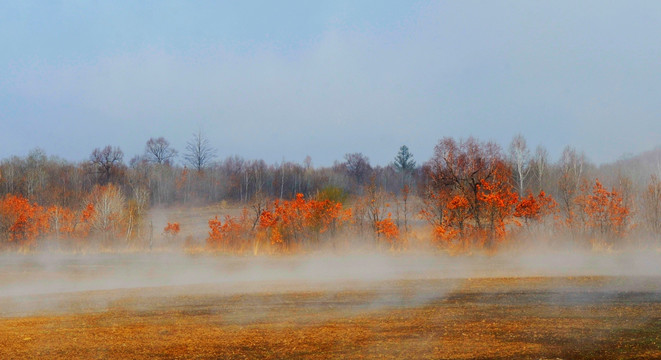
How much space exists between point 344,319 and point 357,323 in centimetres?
56

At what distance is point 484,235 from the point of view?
93.6ft

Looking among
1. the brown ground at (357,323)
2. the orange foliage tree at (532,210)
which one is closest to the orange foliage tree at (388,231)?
the orange foliage tree at (532,210)

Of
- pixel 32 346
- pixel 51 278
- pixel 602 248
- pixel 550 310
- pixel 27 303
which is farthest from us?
pixel 602 248

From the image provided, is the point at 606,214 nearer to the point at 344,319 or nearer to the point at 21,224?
the point at 344,319

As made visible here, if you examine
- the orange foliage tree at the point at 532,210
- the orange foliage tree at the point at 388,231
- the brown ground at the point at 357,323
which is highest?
the orange foliage tree at the point at 532,210

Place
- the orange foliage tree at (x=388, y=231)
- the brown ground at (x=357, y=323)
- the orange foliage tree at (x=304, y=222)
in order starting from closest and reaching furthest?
the brown ground at (x=357, y=323) < the orange foliage tree at (x=388, y=231) < the orange foliage tree at (x=304, y=222)

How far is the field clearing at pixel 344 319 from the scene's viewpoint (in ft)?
32.7

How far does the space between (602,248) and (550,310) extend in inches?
620

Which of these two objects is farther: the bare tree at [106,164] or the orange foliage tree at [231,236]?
the bare tree at [106,164]

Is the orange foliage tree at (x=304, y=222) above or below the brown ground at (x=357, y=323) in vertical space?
above

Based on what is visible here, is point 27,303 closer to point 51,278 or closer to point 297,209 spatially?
point 51,278

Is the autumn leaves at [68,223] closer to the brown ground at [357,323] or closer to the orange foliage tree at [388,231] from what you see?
the orange foliage tree at [388,231]

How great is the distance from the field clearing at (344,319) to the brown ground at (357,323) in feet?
0.08

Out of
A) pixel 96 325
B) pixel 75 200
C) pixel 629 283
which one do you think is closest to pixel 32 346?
pixel 96 325
